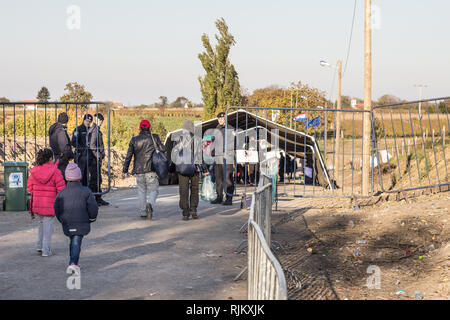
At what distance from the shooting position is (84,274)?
6363 mm

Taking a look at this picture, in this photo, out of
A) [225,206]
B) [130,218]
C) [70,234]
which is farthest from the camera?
[225,206]

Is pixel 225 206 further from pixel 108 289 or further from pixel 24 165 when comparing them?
pixel 108 289

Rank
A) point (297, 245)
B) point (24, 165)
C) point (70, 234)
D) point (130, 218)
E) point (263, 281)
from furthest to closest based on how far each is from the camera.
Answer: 1. point (24, 165)
2. point (130, 218)
3. point (297, 245)
4. point (70, 234)
5. point (263, 281)

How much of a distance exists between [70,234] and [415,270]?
4.20 m

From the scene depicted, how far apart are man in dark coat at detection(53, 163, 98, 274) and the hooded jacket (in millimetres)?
747

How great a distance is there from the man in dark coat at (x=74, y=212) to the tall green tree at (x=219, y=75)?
32821 mm

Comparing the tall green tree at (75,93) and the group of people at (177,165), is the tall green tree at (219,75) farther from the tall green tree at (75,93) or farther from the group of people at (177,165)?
the group of people at (177,165)

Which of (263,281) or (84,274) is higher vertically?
(263,281)

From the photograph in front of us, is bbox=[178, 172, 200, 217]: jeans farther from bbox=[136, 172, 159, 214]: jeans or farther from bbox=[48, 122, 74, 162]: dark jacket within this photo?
bbox=[48, 122, 74, 162]: dark jacket

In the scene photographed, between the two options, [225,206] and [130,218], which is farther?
[225,206]

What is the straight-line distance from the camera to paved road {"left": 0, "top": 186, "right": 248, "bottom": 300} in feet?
18.6

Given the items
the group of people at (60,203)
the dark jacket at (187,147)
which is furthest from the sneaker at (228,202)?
the group of people at (60,203)

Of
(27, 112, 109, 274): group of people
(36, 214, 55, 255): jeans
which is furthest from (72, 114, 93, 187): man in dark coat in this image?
(36, 214, 55, 255): jeans
